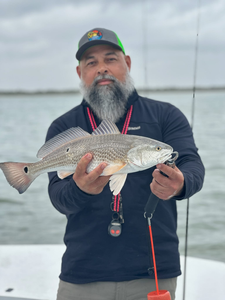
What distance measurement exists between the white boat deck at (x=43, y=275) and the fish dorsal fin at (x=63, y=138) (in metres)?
2.02

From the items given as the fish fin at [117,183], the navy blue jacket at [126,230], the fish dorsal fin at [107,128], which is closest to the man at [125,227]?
the navy blue jacket at [126,230]

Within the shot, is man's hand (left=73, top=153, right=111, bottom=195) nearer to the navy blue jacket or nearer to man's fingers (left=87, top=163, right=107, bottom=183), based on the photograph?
man's fingers (left=87, top=163, right=107, bottom=183)

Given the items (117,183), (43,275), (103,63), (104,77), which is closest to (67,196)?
(117,183)

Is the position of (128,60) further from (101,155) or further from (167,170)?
(167,170)

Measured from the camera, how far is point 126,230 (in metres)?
2.79

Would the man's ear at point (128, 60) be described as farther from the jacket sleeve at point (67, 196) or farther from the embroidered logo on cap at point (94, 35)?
the jacket sleeve at point (67, 196)

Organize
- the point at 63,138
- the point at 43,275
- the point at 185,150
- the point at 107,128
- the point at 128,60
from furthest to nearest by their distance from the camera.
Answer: the point at 43,275 → the point at 128,60 → the point at 185,150 → the point at 63,138 → the point at 107,128

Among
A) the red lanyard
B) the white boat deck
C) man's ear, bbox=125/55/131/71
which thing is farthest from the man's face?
the white boat deck

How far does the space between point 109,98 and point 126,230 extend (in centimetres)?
117

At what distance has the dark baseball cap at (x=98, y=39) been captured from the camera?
314 cm

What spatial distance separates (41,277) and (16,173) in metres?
2.30

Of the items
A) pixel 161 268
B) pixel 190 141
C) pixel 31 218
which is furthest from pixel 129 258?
pixel 31 218

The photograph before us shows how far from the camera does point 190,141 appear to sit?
288cm

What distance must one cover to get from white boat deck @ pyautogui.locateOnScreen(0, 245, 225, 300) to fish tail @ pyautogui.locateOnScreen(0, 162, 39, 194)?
6.00 feet
